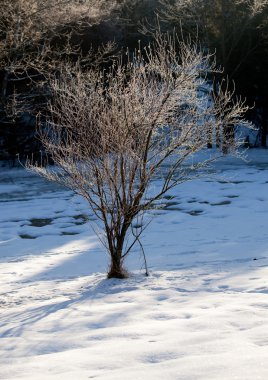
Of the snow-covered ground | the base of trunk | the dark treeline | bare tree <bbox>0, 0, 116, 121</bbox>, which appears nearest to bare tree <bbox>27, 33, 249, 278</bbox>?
the base of trunk

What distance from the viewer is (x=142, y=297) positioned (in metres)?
6.58

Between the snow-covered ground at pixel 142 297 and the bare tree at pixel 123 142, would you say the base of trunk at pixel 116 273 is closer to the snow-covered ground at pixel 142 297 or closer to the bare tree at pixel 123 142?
the bare tree at pixel 123 142

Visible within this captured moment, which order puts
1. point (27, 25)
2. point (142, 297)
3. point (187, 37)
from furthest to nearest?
point (187, 37) → point (27, 25) → point (142, 297)

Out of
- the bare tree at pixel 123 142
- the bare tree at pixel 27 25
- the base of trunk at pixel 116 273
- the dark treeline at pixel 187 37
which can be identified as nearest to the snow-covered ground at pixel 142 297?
the base of trunk at pixel 116 273

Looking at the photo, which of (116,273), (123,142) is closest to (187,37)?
(123,142)

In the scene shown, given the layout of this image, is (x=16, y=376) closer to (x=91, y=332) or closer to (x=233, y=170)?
(x=91, y=332)

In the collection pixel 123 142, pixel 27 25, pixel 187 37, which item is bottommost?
pixel 123 142

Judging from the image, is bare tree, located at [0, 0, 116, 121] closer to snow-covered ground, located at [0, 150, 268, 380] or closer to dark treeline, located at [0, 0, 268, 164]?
dark treeline, located at [0, 0, 268, 164]

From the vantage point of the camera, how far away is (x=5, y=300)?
23.0 feet

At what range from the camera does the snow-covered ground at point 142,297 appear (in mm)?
3840

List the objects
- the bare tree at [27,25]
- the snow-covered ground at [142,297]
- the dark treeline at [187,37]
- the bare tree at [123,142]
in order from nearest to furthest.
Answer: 1. the snow-covered ground at [142,297]
2. the bare tree at [123,142]
3. the bare tree at [27,25]
4. the dark treeline at [187,37]

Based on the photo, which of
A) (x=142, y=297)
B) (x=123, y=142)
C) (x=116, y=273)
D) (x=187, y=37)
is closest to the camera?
(x=142, y=297)

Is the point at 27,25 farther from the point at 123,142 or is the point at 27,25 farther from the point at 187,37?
the point at 123,142

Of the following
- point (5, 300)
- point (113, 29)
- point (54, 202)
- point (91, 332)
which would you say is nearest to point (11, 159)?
point (113, 29)
